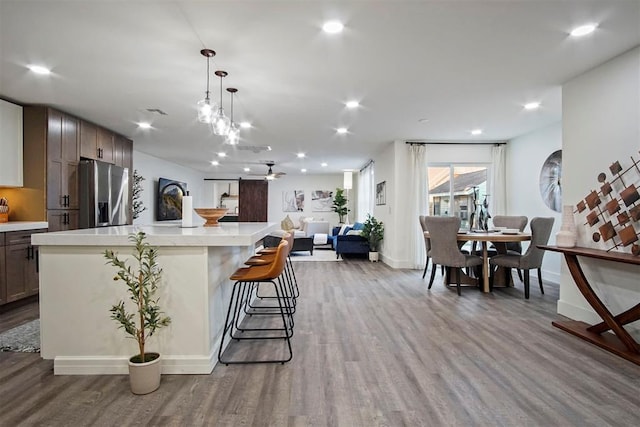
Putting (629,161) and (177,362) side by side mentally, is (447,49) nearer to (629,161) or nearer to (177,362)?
(629,161)

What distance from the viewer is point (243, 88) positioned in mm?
3607

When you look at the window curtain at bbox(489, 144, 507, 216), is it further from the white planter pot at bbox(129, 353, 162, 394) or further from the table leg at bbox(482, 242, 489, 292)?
the white planter pot at bbox(129, 353, 162, 394)

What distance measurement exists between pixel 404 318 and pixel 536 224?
214 cm

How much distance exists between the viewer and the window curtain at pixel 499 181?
6.39m

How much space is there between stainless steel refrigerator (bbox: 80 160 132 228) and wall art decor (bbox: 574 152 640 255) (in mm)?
5852

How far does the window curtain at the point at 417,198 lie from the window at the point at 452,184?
0.27 metres

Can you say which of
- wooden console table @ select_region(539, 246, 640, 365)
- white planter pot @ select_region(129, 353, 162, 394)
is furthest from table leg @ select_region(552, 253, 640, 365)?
white planter pot @ select_region(129, 353, 162, 394)

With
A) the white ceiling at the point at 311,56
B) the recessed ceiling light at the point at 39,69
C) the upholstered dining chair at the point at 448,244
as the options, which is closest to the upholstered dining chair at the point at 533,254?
A: the upholstered dining chair at the point at 448,244

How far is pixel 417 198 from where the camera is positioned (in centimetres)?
641

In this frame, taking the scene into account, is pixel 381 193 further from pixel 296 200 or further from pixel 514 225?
pixel 296 200

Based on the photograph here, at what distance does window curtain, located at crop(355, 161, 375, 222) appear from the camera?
30.0ft

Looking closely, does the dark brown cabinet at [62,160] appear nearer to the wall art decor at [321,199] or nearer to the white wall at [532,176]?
the white wall at [532,176]

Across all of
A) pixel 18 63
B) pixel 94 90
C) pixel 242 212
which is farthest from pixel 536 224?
pixel 242 212

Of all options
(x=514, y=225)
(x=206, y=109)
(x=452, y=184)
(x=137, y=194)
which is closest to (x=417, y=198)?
(x=452, y=184)
